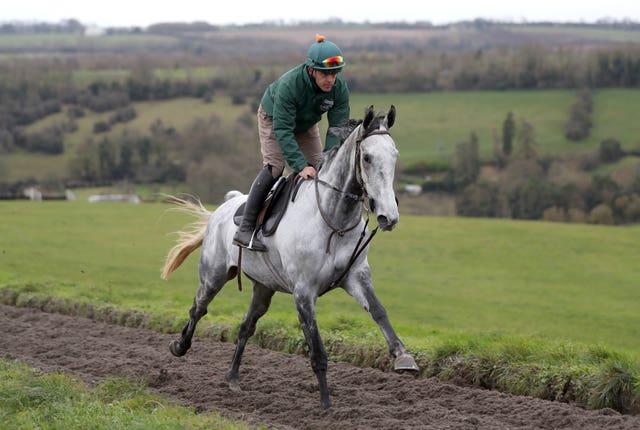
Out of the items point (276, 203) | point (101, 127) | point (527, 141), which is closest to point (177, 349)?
point (276, 203)

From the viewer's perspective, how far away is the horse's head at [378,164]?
25.9ft

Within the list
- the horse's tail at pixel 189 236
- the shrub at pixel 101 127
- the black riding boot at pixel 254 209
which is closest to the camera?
the black riding boot at pixel 254 209

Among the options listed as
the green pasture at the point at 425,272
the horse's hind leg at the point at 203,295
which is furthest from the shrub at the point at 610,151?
the horse's hind leg at the point at 203,295

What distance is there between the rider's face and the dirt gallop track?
3.20 m

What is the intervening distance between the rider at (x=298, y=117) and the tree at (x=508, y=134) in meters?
93.3

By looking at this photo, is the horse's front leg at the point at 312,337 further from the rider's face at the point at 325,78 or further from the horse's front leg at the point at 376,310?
the rider's face at the point at 325,78

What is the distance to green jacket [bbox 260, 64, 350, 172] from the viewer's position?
9.13m

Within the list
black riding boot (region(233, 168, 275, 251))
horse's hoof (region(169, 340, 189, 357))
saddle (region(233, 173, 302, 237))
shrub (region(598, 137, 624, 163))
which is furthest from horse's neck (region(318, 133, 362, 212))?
shrub (region(598, 137, 624, 163))

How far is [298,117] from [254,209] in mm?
1102

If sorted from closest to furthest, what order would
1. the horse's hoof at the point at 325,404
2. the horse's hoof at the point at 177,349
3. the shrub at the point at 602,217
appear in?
the horse's hoof at the point at 325,404 < the horse's hoof at the point at 177,349 < the shrub at the point at 602,217

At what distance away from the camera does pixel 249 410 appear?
898 cm

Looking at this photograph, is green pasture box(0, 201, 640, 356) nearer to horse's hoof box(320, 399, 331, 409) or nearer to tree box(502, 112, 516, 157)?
horse's hoof box(320, 399, 331, 409)

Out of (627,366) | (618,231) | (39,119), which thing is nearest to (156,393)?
(627,366)

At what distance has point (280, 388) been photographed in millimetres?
9898
